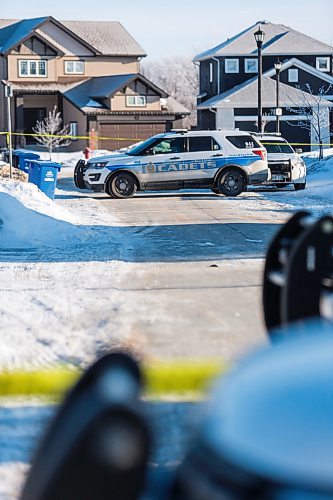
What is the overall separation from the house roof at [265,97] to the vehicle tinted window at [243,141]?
112ft

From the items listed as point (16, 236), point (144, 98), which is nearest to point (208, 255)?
point (16, 236)

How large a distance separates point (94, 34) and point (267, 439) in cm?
7013

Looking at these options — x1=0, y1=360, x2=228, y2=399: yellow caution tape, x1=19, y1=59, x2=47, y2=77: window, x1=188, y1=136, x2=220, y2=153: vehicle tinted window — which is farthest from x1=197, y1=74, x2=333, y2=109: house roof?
x1=0, y1=360, x2=228, y2=399: yellow caution tape

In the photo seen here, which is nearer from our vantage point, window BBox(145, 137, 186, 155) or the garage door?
window BBox(145, 137, 186, 155)

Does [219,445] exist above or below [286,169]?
above

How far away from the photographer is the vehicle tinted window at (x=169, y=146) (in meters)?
25.2

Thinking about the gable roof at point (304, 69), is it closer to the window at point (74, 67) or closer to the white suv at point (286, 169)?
the window at point (74, 67)

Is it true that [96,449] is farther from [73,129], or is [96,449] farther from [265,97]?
[73,129]

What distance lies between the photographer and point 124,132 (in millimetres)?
63406

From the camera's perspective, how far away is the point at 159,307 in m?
9.27

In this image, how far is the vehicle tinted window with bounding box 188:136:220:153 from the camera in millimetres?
25250

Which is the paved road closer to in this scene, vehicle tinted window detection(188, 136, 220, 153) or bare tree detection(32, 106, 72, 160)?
vehicle tinted window detection(188, 136, 220, 153)

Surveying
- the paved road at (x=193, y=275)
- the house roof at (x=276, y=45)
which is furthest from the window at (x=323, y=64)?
the paved road at (x=193, y=275)

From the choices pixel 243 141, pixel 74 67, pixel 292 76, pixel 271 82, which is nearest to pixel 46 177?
pixel 243 141
